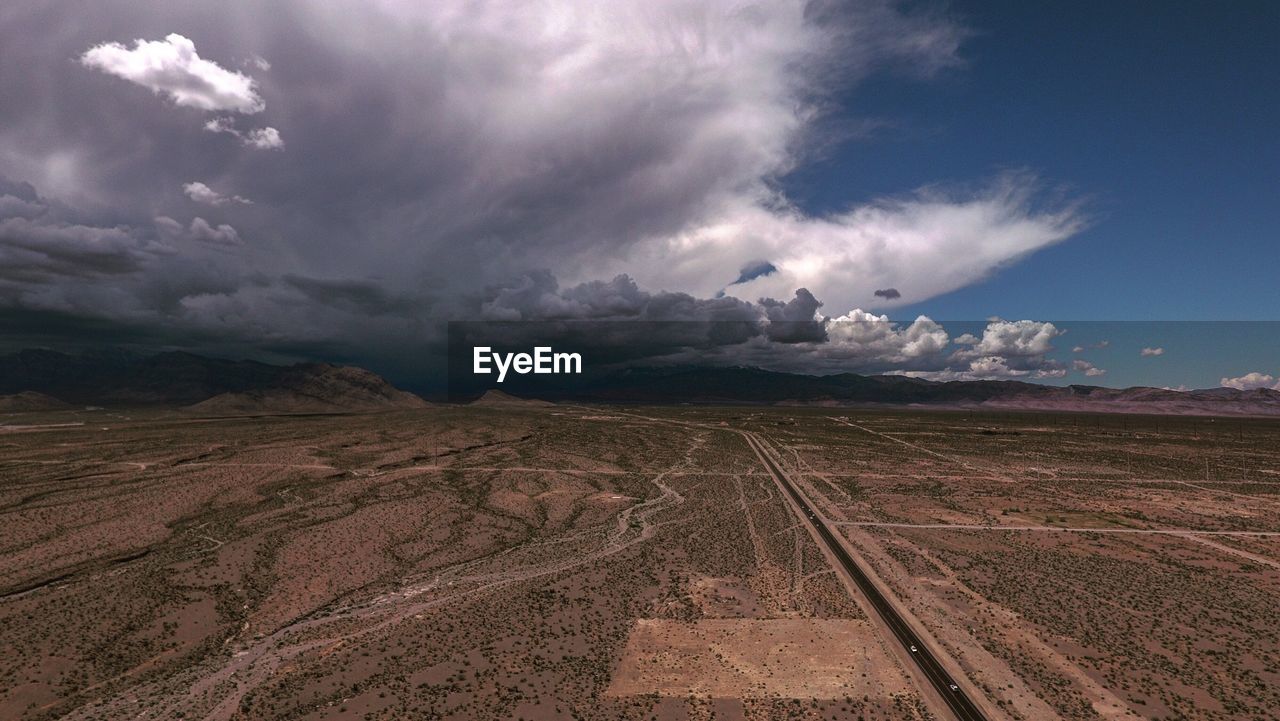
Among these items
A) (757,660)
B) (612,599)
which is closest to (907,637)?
(757,660)

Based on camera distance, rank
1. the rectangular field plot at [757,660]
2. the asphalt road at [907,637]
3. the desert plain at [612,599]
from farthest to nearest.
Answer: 1. the rectangular field plot at [757,660]
2. the desert plain at [612,599]
3. the asphalt road at [907,637]

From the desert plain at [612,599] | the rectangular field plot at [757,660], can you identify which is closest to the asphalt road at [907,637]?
the desert plain at [612,599]

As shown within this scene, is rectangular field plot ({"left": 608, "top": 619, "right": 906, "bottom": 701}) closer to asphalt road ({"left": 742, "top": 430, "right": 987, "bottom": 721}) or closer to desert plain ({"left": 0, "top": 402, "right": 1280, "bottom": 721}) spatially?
desert plain ({"left": 0, "top": 402, "right": 1280, "bottom": 721})

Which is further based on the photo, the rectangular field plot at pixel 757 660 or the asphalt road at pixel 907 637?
the rectangular field plot at pixel 757 660

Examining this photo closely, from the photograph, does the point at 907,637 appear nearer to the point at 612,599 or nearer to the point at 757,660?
the point at 757,660

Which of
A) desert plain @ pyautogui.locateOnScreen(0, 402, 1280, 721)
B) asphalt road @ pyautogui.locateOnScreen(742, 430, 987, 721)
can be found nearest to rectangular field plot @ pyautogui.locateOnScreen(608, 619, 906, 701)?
desert plain @ pyautogui.locateOnScreen(0, 402, 1280, 721)

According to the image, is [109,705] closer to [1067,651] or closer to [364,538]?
[364,538]

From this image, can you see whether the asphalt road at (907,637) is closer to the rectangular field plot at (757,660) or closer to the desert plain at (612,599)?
the desert plain at (612,599)

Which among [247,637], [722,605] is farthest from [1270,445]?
[247,637]
